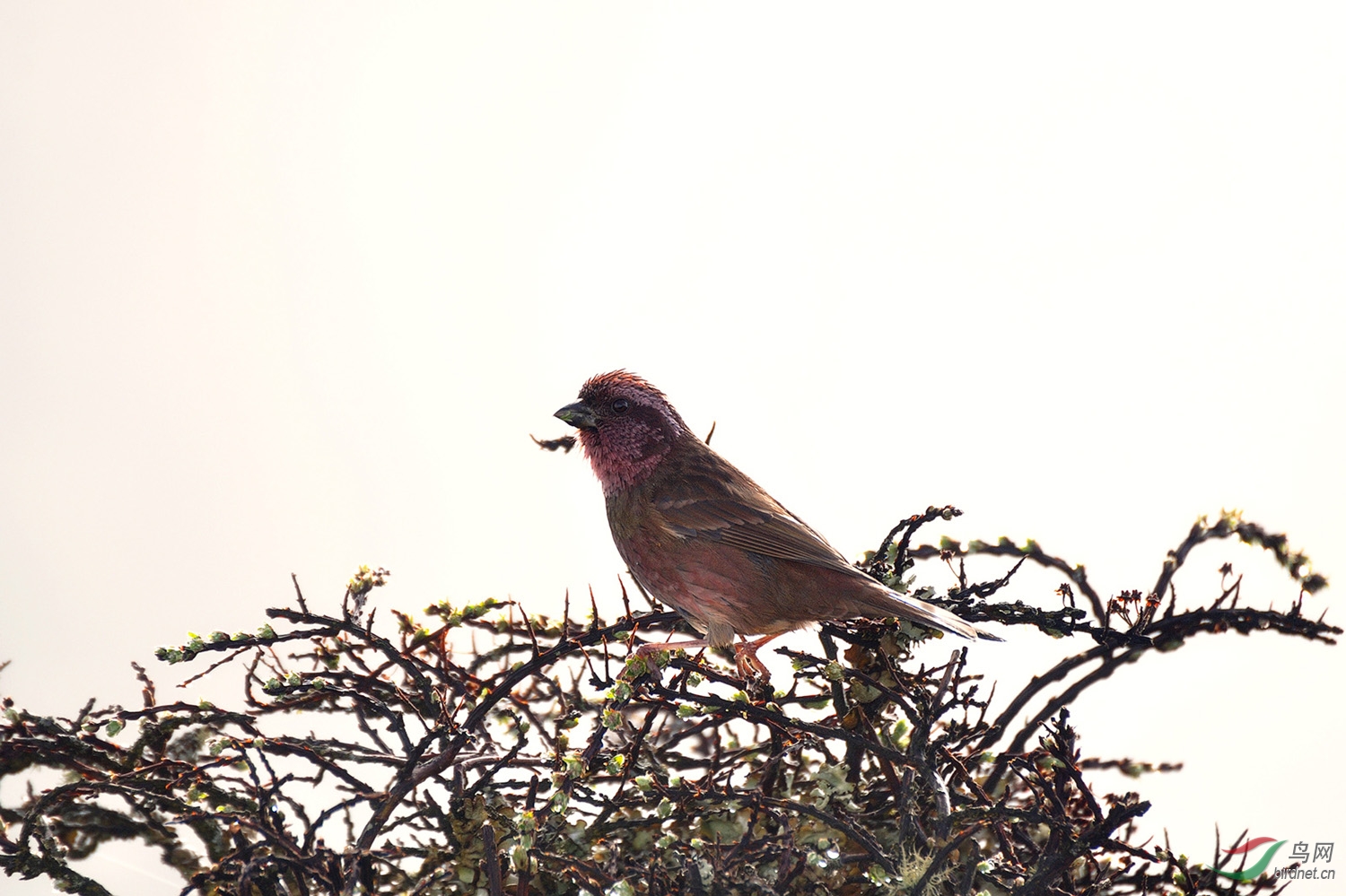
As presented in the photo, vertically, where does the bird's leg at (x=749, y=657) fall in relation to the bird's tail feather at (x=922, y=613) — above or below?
above

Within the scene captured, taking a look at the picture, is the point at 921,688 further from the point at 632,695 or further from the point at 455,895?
the point at 455,895

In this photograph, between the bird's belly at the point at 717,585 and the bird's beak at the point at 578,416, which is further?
the bird's beak at the point at 578,416

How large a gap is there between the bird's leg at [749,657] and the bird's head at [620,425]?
34cm

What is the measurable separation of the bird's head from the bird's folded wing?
0.11 metres

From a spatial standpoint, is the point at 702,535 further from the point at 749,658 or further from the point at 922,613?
the point at 922,613

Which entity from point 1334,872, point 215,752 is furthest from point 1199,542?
point 215,752

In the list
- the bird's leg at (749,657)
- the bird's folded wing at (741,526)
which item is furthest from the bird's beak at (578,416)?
the bird's leg at (749,657)

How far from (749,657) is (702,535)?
0.80 ft

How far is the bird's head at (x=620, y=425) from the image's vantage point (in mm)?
1801

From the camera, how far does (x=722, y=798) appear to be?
1.22 m

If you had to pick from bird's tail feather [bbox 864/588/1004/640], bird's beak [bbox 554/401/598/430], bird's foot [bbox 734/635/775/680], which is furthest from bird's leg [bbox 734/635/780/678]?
bird's beak [bbox 554/401/598/430]

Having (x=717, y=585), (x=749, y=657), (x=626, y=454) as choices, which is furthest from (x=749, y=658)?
(x=626, y=454)

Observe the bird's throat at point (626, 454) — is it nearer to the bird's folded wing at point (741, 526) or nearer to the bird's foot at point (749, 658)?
the bird's folded wing at point (741, 526)

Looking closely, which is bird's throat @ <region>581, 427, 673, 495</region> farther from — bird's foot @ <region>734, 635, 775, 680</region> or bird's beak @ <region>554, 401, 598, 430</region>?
bird's foot @ <region>734, 635, 775, 680</region>
